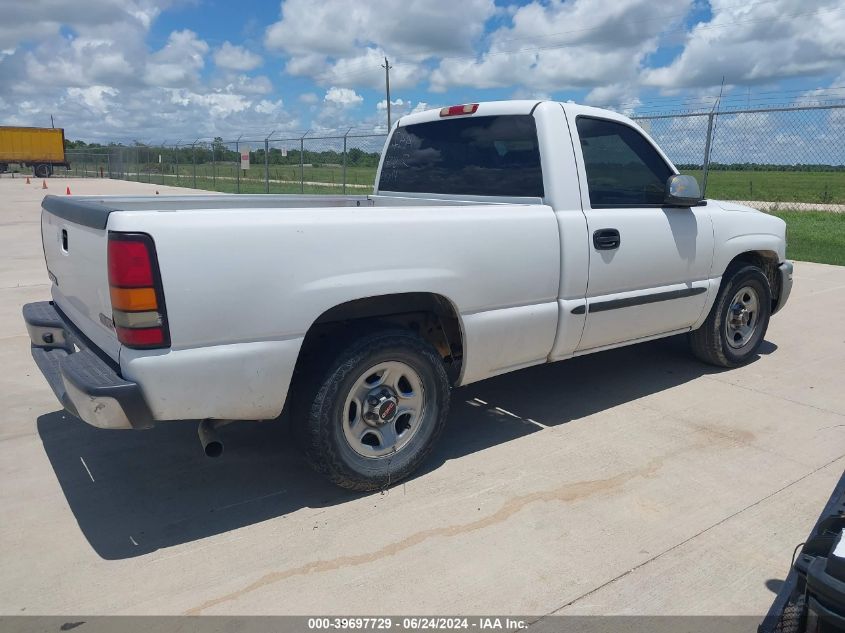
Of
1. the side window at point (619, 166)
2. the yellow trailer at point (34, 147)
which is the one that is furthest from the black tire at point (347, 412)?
the yellow trailer at point (34, 147)

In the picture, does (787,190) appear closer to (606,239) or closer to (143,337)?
(606,239)

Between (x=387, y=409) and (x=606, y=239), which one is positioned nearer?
(x=387, y=409)

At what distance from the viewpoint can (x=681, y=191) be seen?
179 inches

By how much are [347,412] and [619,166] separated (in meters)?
2.44

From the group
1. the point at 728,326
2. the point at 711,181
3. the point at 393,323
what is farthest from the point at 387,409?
the point at 711,181

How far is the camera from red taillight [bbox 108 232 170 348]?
273cm

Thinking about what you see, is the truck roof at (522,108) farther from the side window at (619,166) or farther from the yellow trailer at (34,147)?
the yellow trailer at (34,147)

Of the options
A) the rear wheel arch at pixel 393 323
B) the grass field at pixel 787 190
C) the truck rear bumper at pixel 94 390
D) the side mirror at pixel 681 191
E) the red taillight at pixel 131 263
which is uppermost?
the grass field at pixel 787 190

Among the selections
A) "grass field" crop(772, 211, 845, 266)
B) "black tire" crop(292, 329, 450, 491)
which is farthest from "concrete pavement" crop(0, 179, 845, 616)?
"grass field" crop(772, 211, 845, 266)

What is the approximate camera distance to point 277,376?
10.2 feet

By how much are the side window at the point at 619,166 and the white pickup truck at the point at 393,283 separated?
0.01 m

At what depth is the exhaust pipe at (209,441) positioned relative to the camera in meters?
3.13

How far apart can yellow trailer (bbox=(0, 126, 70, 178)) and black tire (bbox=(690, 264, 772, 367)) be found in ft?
171

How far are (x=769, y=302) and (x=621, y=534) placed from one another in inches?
132
